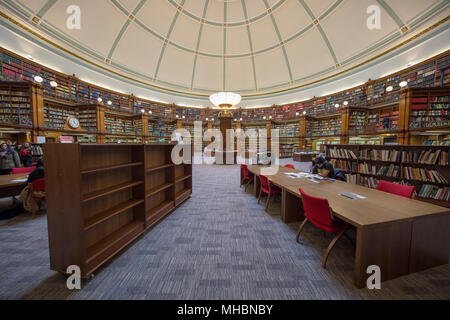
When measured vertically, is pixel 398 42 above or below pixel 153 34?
below

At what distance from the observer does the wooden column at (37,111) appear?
6.18m

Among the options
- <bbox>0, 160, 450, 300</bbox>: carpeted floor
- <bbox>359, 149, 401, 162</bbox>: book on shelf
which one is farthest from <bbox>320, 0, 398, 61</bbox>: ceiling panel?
<bbox>0, 160, 450, 300</bbox>: carpeted floor

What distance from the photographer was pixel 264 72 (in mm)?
13891

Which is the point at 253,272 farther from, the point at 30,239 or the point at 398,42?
the point at 398,42

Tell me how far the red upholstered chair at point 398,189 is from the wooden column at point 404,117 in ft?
22.3

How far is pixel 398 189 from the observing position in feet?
7.11

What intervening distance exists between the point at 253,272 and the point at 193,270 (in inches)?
24.1

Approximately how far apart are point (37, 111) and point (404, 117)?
1475cm

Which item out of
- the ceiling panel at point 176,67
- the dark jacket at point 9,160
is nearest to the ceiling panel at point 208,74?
the ceiling panel at point 176,67

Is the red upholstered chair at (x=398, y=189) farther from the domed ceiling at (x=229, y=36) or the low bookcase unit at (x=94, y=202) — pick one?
the domed ceiling at (x=229, y=36)

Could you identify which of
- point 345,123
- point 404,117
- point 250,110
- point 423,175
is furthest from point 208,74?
point 423,175

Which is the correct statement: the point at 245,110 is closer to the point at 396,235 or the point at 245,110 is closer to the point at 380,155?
the point at 380,155
